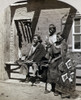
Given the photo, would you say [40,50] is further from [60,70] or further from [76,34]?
[76,34]

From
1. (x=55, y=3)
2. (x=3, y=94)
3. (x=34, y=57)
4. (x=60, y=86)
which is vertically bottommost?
(x=3, y=94)

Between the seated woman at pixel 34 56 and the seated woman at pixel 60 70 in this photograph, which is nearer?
the seated woman at pixel 60 70

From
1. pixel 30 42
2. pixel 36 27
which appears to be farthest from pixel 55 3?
pixel 30 42

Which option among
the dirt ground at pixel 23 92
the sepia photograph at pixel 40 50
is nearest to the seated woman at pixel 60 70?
the sepia photograph at pixel 40 50

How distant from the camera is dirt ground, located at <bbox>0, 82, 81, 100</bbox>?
2.64 metres

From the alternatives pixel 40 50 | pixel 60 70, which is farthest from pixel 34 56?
pixel 60 70

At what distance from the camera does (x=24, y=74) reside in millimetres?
2699

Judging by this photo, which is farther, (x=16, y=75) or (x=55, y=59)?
(x=16, y=75)

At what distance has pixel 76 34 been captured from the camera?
8.14 ft

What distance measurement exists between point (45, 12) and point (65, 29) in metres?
0.28

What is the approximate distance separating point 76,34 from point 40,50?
404mm

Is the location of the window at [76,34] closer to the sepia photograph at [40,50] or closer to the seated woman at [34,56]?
the sepia photograph at [40,50]

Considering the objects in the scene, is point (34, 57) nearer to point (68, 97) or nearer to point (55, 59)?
point (55, 59)

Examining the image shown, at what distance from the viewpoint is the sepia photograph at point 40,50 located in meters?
2.51
